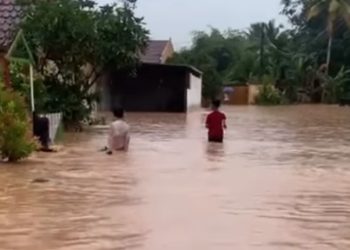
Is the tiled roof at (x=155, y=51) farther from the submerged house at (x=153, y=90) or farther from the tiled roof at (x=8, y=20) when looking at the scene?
the tiled roof at (x=8, y=20)

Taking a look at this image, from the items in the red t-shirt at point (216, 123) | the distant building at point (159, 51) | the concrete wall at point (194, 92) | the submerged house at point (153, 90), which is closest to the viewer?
the red t-shirt at point (216, 123)

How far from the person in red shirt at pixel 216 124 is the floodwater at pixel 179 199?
0.94 m

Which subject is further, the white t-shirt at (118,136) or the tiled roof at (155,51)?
the tiled roof at (155,51)

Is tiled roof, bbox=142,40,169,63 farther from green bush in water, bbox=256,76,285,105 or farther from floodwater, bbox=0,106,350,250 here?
floodwater, bbox=0,106,350,250

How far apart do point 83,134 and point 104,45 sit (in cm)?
266

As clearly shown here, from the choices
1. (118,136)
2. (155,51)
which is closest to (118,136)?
(118,136)

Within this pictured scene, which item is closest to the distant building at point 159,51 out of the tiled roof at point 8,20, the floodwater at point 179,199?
the tiled roof at point 8,20

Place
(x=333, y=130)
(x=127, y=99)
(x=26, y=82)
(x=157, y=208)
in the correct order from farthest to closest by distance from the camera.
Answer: (x=127, y=99) → (x=333, y=130) → (x=26, y=82) → (x=157, y=208)

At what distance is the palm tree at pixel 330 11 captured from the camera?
5638 centimetres

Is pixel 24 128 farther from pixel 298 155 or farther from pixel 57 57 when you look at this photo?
pixel 57 57

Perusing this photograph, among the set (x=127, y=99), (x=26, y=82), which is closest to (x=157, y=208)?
(x=26, y=82)

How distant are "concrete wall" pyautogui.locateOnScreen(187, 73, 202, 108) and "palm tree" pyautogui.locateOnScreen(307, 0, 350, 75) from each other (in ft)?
39.8

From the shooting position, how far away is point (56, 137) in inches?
781

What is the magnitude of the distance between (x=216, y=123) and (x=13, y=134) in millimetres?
6911
